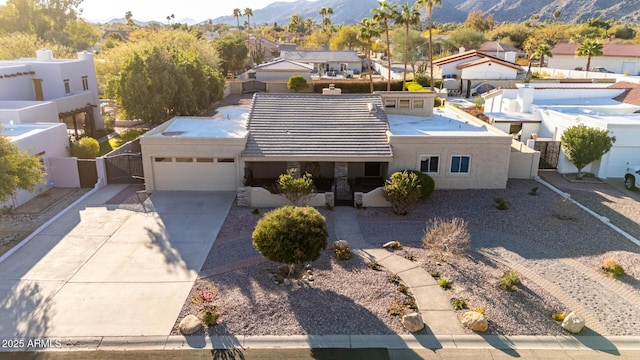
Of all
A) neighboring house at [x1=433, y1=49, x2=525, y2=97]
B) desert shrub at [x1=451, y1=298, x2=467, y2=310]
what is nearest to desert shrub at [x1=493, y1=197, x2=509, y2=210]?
desert shrub at [x1=451, y1=298, x2=467, y2=310]

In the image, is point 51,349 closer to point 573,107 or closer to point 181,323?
point 181,323

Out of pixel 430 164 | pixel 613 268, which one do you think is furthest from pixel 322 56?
pixel 613 268

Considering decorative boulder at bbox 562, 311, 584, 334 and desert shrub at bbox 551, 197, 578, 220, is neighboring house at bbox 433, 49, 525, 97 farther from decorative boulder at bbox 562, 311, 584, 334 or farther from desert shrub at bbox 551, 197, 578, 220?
decorative boulder at bbox 562, 311, 584, 334

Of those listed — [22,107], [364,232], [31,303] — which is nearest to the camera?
[31,303]

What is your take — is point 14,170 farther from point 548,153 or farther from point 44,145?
point 548,153

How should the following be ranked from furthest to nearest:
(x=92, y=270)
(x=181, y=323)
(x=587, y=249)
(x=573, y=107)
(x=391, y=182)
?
(x=573, y=107) → (x=391, y=182) → (x=587, y=249) → (x=92, y=270) → (x=181, y=323)

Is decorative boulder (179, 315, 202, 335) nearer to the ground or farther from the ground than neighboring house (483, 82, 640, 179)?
nearer to the ground

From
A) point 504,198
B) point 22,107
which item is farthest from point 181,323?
point 22,107

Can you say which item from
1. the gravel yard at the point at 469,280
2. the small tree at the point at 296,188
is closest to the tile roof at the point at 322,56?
the small tree at the point at 296,188
